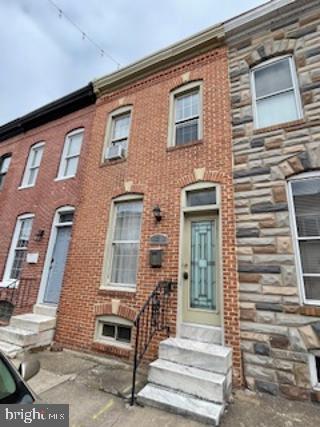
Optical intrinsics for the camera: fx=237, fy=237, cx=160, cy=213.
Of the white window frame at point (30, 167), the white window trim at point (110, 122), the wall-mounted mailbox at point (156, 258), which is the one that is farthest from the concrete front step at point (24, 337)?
the white window frame at point (30, 167)

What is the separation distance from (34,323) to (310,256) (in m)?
5.72

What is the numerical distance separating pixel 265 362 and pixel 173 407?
1571 mm

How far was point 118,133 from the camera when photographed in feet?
22.8

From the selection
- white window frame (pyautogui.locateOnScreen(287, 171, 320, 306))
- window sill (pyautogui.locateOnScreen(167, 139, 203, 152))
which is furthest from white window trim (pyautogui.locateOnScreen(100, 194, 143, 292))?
white window frame (pyautogui.locateOnScreen(287, 171, 320, 306))

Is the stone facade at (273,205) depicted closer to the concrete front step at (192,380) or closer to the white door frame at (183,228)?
the white door frame at (183,228)

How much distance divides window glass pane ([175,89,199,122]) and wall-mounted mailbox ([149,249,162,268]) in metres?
3.38

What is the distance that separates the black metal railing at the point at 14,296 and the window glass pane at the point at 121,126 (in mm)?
4728

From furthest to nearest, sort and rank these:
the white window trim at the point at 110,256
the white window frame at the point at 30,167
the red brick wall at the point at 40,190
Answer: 1. the white window frame at the point at 30,167
2. the red brick wall at the point at 40,190
3. the white window trim at the point at 110,256

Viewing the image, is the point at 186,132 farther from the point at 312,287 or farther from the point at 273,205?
the point at 312,287

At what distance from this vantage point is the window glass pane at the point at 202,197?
483 cm

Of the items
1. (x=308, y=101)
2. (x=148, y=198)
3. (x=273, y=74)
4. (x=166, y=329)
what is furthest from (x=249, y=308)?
(x=273, y=74)

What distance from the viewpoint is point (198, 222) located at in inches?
193

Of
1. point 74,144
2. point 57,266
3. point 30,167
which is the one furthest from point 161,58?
point 57,266

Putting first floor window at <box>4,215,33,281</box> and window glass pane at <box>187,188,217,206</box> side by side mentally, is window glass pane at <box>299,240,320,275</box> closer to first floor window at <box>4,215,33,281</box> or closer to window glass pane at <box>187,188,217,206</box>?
window glass pane at <box>187,188,217,206</box>
